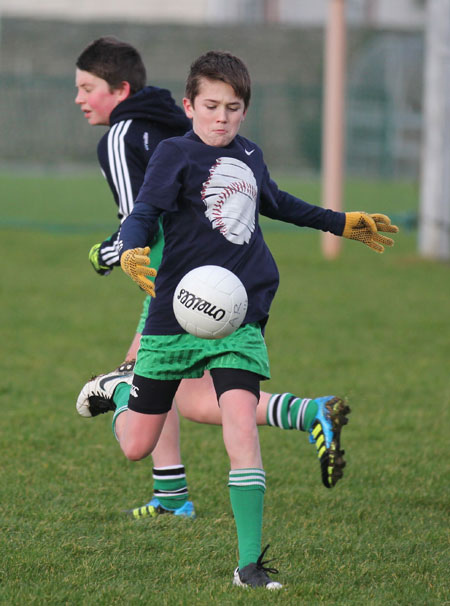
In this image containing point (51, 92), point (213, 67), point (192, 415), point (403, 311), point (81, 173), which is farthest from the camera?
point (81, 173)

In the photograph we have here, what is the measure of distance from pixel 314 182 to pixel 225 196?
1884cm

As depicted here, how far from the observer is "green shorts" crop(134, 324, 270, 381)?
3.83 m

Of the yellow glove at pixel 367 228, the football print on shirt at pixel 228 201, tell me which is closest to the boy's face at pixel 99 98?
the football print on shirt at pixel 228 201

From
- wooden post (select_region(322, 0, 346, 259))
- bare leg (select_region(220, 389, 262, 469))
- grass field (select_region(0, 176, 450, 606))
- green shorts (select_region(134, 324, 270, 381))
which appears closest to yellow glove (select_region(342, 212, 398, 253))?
green shorts (select_region(134, 324, 270, 381))

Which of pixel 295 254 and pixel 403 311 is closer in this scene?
pixel 403 311

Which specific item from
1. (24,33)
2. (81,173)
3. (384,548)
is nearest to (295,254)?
(81,173)

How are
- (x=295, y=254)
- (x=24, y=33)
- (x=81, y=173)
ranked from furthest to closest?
(x=24, y=33), (x=81, y=173), (x=295, y=254)

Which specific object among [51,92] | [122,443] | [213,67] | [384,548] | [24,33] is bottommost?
[384,548]

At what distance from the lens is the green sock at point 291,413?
452cm

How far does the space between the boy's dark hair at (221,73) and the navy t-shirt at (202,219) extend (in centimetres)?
19

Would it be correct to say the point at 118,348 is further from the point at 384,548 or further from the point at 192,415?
the point at 384,548

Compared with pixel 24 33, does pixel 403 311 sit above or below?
below

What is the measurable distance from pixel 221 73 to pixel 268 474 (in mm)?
2259

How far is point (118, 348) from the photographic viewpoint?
8.72 metres
